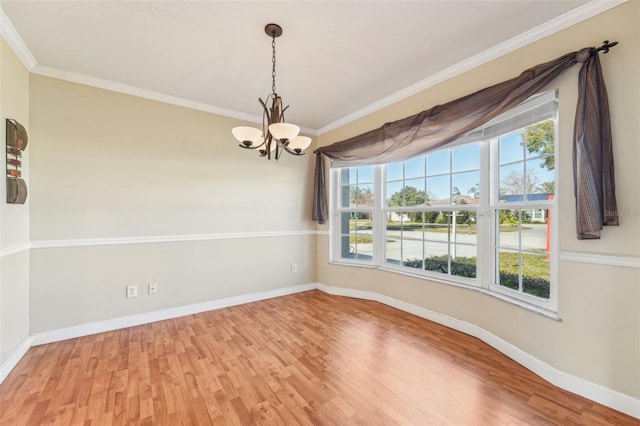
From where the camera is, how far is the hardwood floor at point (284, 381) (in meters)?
1.55

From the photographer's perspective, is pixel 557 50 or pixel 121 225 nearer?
pixel 557 50

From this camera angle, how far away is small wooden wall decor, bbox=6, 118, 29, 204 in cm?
200

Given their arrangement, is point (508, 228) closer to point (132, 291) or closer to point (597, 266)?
point (597, 266)

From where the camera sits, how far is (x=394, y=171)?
3.35 meters

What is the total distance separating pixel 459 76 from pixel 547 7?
0.75 meters

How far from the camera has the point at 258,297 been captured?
11.9ft

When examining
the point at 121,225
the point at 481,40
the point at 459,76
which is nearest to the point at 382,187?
the point at 459,76

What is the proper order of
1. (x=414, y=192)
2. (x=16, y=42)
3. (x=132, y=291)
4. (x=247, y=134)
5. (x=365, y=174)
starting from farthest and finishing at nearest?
(x=365, y=174) < (x=414, y=192) < (x=132, y=291) < (x=16, y=42) < (x=247, y=134)

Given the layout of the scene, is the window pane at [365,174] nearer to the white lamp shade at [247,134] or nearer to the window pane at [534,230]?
the window pane at [534,230]

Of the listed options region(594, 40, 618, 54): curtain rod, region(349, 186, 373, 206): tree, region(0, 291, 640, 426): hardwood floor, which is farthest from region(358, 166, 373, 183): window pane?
region(594, 40, 618, 54): curtain rod

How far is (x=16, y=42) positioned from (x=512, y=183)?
4.17m

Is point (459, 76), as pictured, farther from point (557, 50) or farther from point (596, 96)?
point (596, 96)

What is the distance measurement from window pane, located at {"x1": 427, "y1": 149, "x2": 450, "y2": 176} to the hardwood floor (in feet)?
5.39

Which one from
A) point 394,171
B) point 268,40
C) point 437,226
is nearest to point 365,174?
point 394,171
